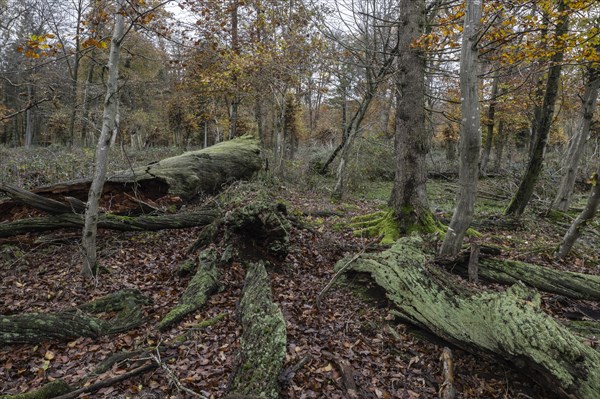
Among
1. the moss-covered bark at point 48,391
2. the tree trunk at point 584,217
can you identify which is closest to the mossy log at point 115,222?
the moss-covered bark at point 48,391

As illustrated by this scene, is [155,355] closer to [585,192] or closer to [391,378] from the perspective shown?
[391,378]

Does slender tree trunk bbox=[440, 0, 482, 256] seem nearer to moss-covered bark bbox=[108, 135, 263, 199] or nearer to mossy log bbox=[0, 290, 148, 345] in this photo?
mossy log bbox=[0, 290, 148, 345]

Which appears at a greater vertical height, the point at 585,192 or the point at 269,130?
the point at 269,130

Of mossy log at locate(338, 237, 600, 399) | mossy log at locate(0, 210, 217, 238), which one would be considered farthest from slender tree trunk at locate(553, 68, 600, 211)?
mossy log at locate(0, 210, 217, 238)

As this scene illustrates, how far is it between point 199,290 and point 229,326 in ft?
2.91

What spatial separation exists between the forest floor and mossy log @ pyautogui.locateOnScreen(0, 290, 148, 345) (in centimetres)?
10

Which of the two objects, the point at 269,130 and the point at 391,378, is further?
the point at 269,130

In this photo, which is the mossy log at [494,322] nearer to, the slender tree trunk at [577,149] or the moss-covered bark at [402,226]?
the moss-covered bark at [402,226]

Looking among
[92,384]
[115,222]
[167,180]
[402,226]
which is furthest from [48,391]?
[402,226]

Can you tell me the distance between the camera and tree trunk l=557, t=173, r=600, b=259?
4.95m

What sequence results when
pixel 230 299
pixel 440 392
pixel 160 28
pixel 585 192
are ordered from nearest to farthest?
pixel 440 392 → pixel 230 299 → pixel 160 28 → pixel 585 192

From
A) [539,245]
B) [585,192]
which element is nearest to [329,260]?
[539,245]

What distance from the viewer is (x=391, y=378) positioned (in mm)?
3479

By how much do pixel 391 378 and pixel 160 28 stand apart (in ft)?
20.9
